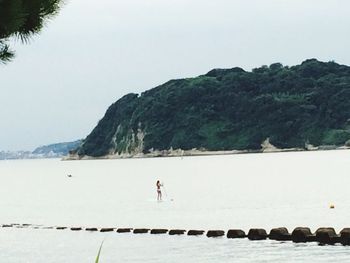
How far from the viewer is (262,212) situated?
7250 centimetres

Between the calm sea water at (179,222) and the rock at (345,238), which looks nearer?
the rock at (345,238)

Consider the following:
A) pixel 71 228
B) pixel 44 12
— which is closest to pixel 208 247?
pixel 71 228

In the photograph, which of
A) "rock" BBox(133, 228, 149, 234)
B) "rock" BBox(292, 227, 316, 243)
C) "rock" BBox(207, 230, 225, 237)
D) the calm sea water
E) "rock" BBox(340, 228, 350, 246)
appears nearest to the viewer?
"rock" BBox(340, 228, 350, 246)

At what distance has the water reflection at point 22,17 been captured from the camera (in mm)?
21344

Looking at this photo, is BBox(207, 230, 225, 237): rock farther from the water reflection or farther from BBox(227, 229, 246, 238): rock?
the water reflection

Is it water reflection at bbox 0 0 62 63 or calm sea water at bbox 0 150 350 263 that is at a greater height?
water reflection at bbox 0 0 62 63

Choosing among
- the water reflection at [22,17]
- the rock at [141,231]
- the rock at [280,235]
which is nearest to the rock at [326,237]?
the rock at [280,235]

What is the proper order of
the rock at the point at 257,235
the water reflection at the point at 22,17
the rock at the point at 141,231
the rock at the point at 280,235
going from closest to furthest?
the water reflection at the point at 22,17 < the rock at the point at 280,235 < the rock at the point at 257,235 < the rock at the point at 141,231

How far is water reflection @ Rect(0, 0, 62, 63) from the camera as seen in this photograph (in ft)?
70.0

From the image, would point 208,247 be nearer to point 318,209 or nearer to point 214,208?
point 318,209

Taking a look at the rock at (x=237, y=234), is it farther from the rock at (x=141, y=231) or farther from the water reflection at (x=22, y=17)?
the water reflection at (x=22, y=17)

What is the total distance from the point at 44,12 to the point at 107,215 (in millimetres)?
56199

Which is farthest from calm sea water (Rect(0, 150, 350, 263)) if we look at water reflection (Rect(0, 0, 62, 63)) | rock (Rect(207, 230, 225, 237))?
water reflection (Rect(0, 0, 62, 63))

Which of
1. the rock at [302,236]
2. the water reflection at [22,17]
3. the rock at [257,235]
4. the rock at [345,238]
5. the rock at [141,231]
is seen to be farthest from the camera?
the rock at [141,231]
